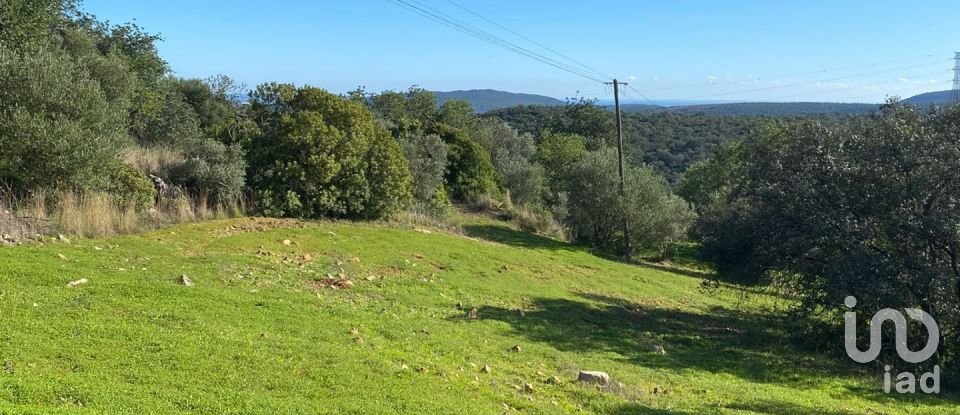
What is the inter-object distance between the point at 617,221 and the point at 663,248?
3872 mm

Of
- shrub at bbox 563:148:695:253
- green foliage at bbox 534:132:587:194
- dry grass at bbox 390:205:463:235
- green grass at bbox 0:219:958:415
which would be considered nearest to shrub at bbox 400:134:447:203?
dry grass at bbox 390:205:463:235

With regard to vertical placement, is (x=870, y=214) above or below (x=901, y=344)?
above

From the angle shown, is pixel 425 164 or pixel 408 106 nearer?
pixel 425 164

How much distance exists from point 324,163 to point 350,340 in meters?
15.2

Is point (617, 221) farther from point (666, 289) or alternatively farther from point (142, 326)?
point (142, 326)

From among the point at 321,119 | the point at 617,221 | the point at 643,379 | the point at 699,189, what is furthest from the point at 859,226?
the point at 699,189

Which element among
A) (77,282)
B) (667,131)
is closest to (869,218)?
(77,282)

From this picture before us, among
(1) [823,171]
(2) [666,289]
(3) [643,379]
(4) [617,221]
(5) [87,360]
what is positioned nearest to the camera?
(5) [87,360]

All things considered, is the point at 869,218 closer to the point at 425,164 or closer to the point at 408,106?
the point at 425,164

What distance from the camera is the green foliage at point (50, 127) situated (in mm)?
14344

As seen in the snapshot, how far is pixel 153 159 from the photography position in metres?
21.2

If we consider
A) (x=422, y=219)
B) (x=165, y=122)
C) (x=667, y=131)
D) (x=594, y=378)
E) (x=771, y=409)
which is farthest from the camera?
(x=667, y=131)

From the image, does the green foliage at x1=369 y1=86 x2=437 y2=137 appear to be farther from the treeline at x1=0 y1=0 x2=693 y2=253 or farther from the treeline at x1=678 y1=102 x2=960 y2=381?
the treeline at x1=678 y1=102 x2=960 y2=381

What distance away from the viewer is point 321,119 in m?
23.6
